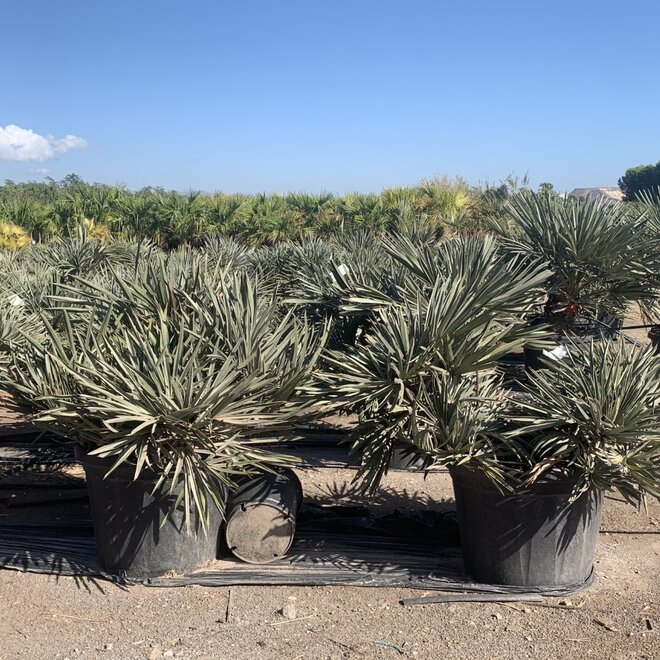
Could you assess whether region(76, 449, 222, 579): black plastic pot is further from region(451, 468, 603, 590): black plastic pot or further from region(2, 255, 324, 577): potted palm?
region(451, 468, 603, 590): black plastic pot

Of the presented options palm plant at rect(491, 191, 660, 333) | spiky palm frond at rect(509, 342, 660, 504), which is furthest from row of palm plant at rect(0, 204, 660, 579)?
palm plant at rect(491, 191, 660, 333)

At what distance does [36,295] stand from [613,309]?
419cm

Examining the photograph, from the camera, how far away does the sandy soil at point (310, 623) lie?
10.1ft

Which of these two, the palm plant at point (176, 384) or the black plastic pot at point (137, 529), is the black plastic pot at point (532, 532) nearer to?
the palm plant at point (176, 384)

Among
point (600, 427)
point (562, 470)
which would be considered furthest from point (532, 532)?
point (600, 427)

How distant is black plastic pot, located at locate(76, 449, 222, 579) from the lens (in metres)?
3.56

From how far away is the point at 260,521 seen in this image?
12.5 ft

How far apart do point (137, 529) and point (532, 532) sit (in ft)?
5.96

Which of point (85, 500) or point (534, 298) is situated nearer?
point (534, 298)

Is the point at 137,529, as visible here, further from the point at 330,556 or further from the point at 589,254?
the point at 589,254

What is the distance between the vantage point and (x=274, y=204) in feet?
66.5

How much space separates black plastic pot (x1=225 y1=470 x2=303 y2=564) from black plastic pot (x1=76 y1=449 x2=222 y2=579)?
16 cm

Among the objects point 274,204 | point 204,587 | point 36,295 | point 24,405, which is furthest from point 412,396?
point 274,204

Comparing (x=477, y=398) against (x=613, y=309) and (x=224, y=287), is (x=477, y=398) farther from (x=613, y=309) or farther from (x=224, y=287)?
(x=613, y=309)
